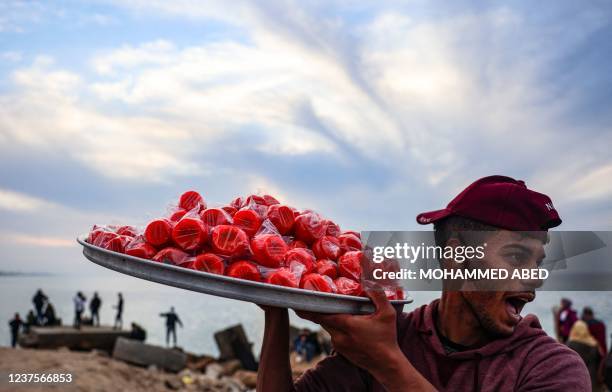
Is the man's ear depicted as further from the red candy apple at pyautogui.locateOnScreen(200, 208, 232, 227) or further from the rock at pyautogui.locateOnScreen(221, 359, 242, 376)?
the rock at pyautogui.locateOnScreen(221, 359, 242, 376)

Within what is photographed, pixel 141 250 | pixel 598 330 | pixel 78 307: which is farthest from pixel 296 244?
pixel 78 307

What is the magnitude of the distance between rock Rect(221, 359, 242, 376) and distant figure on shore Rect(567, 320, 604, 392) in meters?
14.2

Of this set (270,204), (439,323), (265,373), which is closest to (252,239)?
(270,204)

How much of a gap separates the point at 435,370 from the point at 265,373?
831mm

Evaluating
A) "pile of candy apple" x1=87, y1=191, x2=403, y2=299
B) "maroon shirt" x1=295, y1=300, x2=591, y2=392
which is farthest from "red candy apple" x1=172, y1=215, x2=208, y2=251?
"maroon shirt" x1=295, y1=300, x2=591, y2=392

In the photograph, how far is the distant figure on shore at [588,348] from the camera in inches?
426

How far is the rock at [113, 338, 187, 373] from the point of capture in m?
19.5

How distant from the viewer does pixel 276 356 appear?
2744 mm

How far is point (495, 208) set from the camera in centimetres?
238

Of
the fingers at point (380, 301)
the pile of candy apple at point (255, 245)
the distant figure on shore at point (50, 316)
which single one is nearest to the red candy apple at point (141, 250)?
the pile of candy apple at point (255, 245)

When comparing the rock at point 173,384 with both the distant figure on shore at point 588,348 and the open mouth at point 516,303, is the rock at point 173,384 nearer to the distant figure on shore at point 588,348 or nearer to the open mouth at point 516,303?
the distant figure on shore at point 588,348

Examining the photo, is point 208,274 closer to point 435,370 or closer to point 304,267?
point 304,267

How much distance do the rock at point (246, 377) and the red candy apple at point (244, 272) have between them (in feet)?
61.4

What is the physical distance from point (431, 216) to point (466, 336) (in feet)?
1.87
